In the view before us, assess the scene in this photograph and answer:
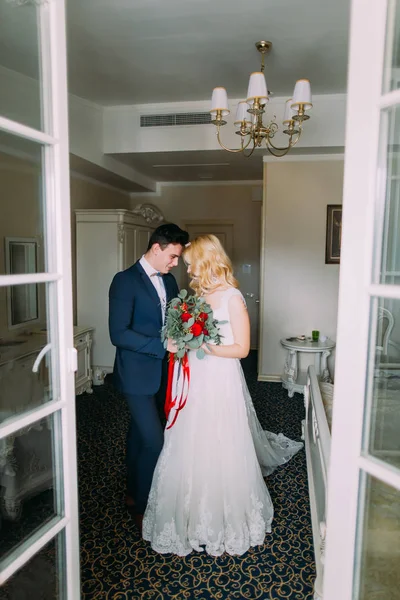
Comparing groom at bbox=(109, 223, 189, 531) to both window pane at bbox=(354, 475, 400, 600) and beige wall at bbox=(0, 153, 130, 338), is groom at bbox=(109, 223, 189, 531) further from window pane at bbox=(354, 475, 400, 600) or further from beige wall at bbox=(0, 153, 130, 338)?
window pane at bbox=(354, 475, 400, 600)

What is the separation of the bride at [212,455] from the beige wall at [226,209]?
5.10m

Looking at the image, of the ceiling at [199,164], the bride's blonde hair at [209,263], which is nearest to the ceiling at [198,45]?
the ceiling at [199,164]

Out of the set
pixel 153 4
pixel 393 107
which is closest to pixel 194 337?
pixel 393 107

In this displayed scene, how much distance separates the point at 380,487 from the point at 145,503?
162 cm

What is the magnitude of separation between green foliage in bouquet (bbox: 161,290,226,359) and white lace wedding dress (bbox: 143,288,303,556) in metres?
0.09

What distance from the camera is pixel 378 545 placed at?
146cm

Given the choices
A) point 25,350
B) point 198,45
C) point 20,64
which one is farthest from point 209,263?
point 198,45

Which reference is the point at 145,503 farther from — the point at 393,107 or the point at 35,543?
the point at 393,107

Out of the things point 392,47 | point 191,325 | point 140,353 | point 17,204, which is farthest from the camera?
point 140,353

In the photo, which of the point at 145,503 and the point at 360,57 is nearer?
the point at 360,57

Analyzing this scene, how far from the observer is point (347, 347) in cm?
142

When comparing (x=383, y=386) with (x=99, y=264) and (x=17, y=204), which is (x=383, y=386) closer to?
(x=17, y=204)

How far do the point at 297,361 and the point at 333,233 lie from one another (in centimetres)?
158

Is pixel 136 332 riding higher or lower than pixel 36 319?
lower
